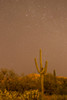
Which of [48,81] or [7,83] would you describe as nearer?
[7,83]

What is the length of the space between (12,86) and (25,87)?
4.46 feet

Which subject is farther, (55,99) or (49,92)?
(49,92)

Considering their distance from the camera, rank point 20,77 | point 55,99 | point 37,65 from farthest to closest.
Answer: point 20,77 < point 37,65 < point 55,99

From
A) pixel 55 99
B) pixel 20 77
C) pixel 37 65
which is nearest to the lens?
pixel 55 99

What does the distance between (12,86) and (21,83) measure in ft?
3.19

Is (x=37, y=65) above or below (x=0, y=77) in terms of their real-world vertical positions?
above

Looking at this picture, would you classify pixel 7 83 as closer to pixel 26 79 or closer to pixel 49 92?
pixel 26 79

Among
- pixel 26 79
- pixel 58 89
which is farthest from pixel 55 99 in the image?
pixel 26 79

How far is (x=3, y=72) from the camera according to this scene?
16.4m

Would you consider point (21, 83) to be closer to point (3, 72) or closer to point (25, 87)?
point (25, 87)

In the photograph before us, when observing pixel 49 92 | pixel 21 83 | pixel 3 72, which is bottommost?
pixel 49 92

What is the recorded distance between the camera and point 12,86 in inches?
628

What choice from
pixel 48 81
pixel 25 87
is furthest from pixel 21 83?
pixel 48 81

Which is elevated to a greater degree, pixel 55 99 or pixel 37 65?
pixel 37 65
